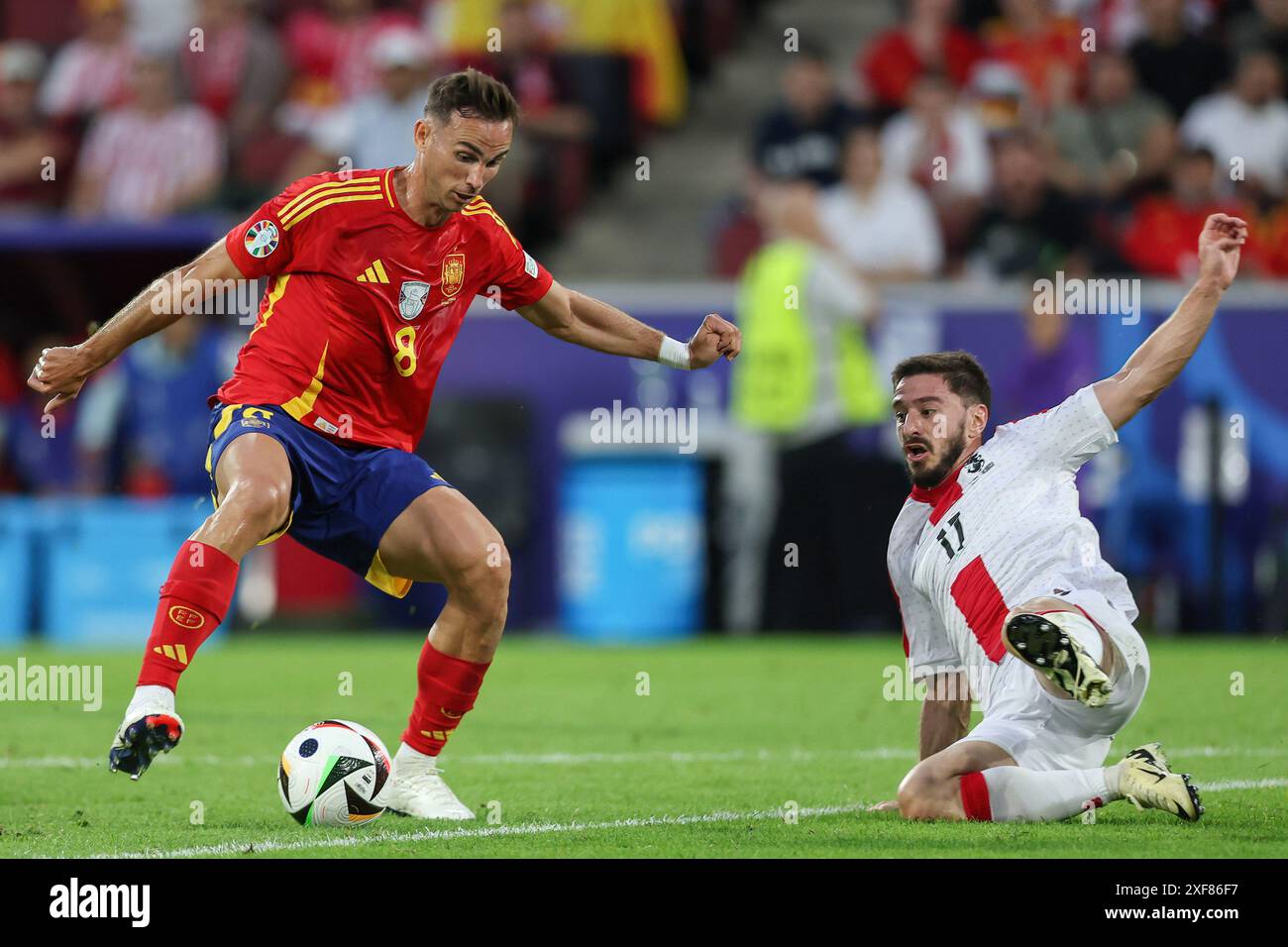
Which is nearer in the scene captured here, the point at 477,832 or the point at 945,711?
the point at 477,832

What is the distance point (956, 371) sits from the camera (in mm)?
6832

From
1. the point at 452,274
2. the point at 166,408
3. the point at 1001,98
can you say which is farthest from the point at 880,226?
the point at 452,274

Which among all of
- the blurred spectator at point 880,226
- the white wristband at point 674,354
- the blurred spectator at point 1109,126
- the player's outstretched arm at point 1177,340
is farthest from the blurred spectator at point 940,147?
the player's outstretched arm at point 1177,340

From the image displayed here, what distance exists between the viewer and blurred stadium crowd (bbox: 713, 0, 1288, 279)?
49.8 ft

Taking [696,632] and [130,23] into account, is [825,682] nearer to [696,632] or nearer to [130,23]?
[696,632]

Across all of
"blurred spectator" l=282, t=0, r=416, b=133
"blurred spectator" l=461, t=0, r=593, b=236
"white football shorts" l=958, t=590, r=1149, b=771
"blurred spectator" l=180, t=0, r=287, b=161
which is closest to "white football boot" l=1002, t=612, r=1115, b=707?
"white football shorts" l=958, t=590, r=1149, b=771

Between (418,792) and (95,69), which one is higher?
(95,69)

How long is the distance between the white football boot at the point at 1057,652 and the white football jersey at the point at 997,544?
578 millimetres

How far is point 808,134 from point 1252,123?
3578 mm

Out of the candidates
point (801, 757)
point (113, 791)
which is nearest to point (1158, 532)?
point (801, 757)

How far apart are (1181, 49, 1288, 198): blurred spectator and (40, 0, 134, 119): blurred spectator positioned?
9.37 metres

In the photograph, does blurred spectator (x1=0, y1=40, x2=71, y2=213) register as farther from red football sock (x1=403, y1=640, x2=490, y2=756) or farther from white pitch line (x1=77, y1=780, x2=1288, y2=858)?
white pitch line (x1=77, y1=780, x2=1288, y2=858)

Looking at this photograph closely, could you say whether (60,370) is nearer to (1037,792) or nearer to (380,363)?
(380,363)

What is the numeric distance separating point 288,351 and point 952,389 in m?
2.26
